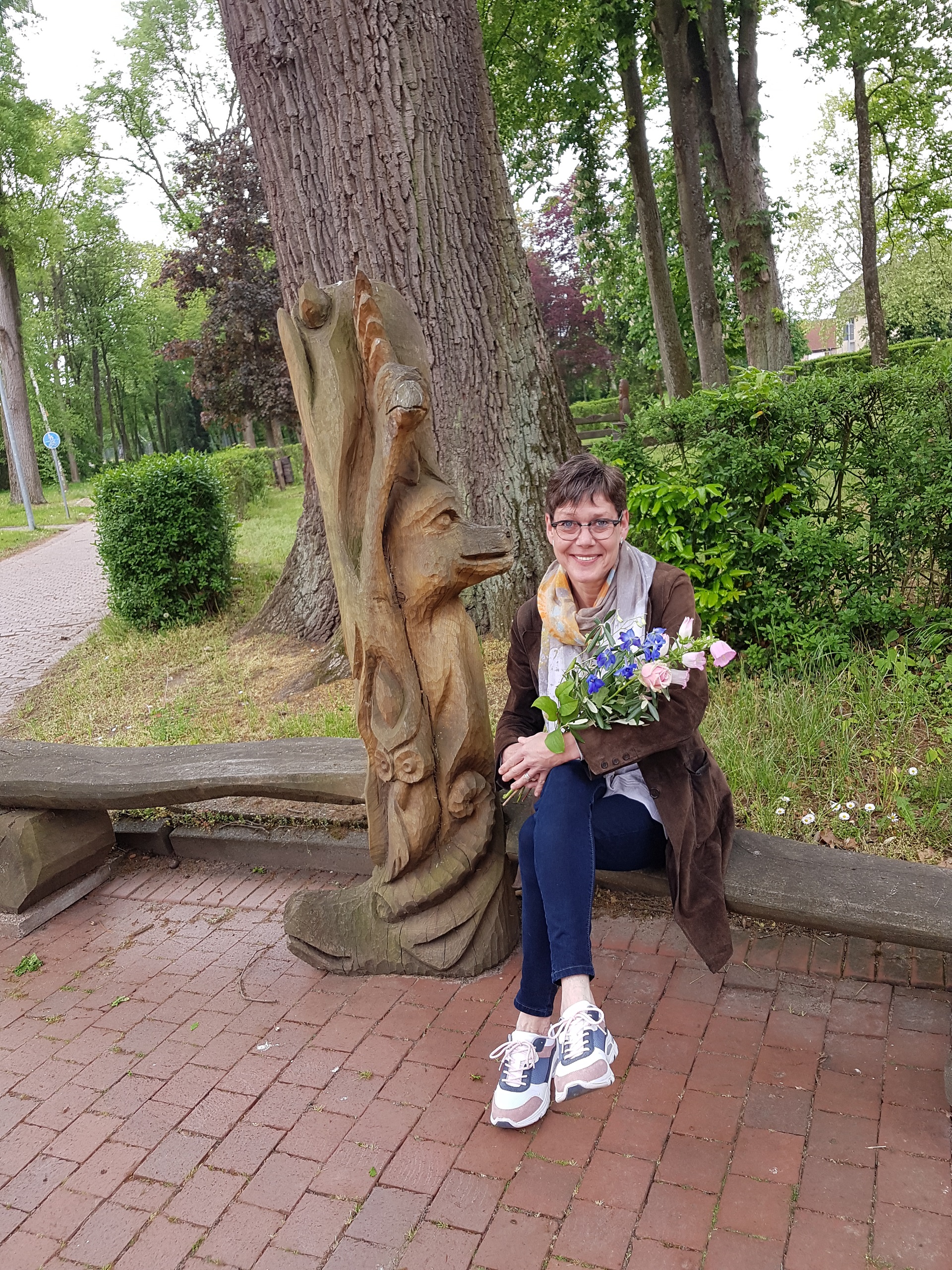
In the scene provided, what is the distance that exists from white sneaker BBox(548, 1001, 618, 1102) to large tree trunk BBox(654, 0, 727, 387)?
10425 mm

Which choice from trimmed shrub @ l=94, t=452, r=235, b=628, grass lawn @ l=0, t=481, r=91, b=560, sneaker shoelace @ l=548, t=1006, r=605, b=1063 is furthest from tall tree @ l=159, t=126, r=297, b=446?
sneaker shoelace @ l=548, t=1006, r=605, b=1063

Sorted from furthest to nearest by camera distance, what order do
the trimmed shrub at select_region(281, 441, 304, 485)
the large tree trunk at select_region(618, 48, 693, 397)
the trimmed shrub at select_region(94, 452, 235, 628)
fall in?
1. the trimmed shrub at select_region(281, 441, 304, 485)
2. the large tree trunk at select_region(618, 48, 693, 397)
3. the trimmed shrub at select_region(94, 452, 235, 628)

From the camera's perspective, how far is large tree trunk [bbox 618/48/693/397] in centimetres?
Result: 1250

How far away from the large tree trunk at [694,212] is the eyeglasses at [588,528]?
9.68 meters

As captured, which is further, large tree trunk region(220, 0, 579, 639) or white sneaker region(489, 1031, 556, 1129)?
large tree trunk region(220, 0, 579, 639)

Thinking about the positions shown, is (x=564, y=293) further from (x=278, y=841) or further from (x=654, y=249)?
(x=278, y=841)

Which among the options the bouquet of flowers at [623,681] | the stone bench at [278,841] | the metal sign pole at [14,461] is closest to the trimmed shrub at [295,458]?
the metal sign pole at [14,461]

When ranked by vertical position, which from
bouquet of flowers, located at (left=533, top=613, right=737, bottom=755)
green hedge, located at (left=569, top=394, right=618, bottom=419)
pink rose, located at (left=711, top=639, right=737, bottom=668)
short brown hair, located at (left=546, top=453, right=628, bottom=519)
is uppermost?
green hedge, located at (left=569, top=394, right=618, bottom=419)

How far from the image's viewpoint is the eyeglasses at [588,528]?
8.78 ft

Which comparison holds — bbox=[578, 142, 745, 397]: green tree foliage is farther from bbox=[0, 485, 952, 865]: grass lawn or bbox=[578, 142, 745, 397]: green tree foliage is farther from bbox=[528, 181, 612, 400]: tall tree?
bbox=[528, 181, 612, 400]: tall tree

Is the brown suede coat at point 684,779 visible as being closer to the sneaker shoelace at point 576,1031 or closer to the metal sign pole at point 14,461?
the sneaker shoelace at point 576,1031

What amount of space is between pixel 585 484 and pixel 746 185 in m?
11.4

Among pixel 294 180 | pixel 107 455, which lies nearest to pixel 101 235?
pixel 107 455

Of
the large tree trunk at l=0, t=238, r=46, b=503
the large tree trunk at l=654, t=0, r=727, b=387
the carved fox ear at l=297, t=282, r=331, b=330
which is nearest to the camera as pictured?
the carved fox ear at l=297, t=282, r=331, b=330
